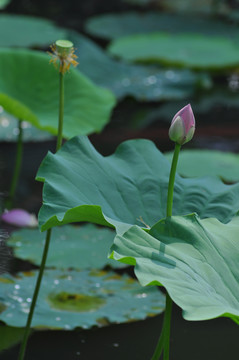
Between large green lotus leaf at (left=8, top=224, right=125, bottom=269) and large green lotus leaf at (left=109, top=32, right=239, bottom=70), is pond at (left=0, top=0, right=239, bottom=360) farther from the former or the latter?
large green lotus leaf at (left=109, top=32, right=239, bottom=70)

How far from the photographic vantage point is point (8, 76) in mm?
2312

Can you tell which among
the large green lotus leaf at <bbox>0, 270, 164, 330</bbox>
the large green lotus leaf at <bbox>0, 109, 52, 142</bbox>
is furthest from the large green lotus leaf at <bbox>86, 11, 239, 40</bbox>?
the large green lotus leaf at <bbox>0, 270, 164, 330</bbox>

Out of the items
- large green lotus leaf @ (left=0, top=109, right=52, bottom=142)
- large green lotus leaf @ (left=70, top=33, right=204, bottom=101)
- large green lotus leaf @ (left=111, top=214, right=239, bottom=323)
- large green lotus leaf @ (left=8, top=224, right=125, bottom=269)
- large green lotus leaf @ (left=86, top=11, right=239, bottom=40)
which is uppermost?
large green lotus leaf @ (left=111, top=214, right=239, bottom=323)

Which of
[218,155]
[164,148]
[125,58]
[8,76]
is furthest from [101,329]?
[125,58]

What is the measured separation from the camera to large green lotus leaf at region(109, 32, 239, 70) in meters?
4.19

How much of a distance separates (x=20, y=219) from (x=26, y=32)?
2.20 metres

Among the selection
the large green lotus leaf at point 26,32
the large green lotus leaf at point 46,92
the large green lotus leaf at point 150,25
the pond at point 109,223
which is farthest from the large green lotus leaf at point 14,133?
the large green lotus leaf at point 150,25

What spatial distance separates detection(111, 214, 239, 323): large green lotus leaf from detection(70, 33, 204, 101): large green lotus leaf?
8.49ft

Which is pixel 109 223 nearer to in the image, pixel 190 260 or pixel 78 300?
pixel 190 260

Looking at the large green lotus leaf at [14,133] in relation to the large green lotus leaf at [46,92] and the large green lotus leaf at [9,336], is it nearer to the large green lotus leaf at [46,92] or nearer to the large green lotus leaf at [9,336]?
the large green lotus leaf at [46,92]

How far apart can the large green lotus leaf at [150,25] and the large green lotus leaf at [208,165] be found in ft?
7.74

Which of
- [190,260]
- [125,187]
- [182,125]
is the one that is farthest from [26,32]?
[190,260]

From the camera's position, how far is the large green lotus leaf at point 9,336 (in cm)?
167

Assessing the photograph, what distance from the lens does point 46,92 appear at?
90.7 inches
